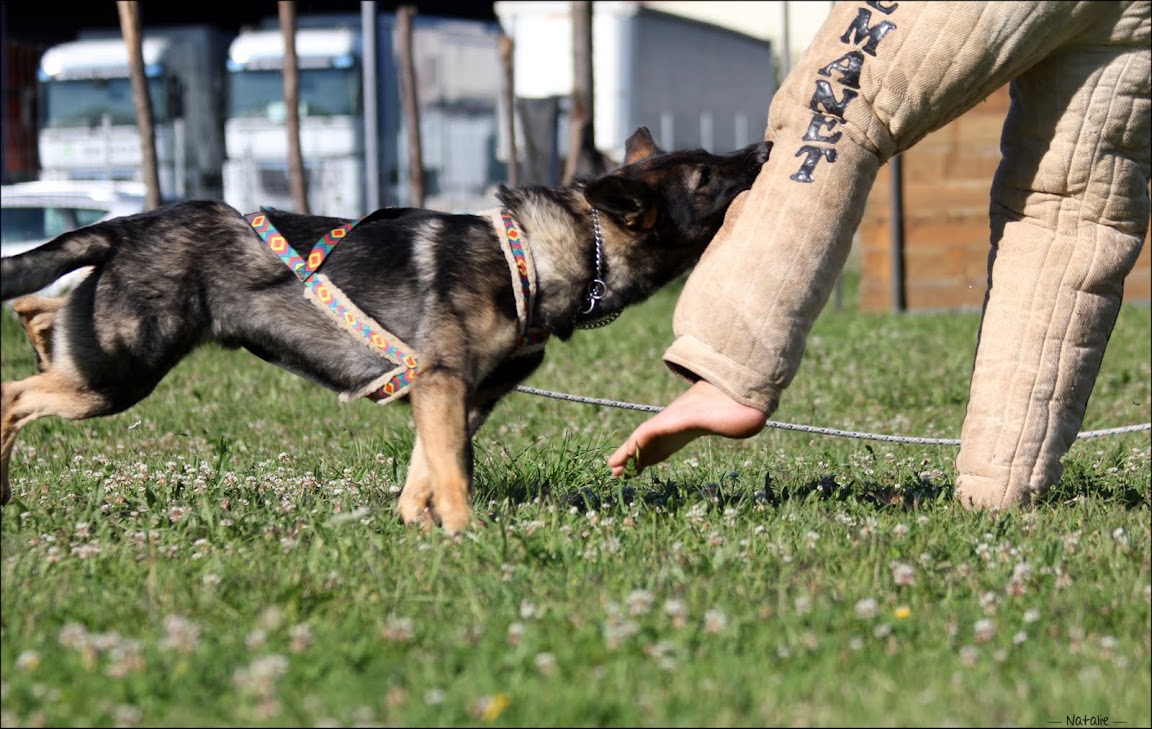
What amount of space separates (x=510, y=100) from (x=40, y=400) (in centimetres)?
1762

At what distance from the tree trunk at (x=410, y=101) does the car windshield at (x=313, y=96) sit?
1.06 metres

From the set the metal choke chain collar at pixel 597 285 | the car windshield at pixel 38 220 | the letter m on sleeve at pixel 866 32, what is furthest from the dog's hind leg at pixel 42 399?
the car windshield at pixel 38 220

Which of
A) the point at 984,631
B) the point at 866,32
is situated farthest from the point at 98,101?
the point at 984,631

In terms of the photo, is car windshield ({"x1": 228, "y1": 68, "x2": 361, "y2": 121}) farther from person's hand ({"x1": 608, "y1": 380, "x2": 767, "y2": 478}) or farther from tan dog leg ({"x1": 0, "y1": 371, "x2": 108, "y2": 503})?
person's hand ({"x1": 608, "y1": 380, "x2": 767, "y2": 478})

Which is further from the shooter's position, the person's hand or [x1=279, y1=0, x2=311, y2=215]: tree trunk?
[x1=279, y1=0, x2=311, y2=215]: tree trunk

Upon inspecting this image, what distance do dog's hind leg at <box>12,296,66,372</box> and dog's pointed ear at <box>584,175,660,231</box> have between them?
6.16 ft

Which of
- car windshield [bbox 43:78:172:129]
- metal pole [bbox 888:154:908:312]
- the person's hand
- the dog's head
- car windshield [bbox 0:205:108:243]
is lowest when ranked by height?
car windshield [bbox 0:205:108:243]

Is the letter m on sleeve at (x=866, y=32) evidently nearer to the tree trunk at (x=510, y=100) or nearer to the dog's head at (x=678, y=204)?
the dog's head at (x=678, y=204)

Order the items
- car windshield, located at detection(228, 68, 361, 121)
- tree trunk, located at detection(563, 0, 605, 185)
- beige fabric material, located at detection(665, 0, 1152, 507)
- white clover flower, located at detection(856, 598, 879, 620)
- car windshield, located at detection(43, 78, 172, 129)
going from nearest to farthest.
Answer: white clover flower, located at detection(856, 598, 879, 620) < beige fabric material, located at detection(665, 0, 1152, 507) < tree trunk, located at detection(563, 0, 605, 185) < car windshield, located at detection(228, 68, 361, 121) < car windshield, located at detection(43, 78, 172, 129)

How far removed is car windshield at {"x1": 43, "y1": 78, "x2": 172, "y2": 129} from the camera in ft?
77.0

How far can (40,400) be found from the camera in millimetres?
4852

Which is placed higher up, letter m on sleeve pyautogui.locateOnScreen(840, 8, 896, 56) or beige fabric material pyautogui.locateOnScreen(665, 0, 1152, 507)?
letter m on sleeve pyautogui.locateOnScreen(840, 8, 896, 56)

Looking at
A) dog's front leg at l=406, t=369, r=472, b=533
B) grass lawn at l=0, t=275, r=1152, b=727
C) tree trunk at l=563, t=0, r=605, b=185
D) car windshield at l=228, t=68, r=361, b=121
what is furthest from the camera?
car windshield at l=228, t=68, r=361, b=121

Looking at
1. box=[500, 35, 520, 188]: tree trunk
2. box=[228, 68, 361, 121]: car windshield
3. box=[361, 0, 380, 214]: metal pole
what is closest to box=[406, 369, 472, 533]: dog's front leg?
box=[361, 0, 380, 214]: metal pole
